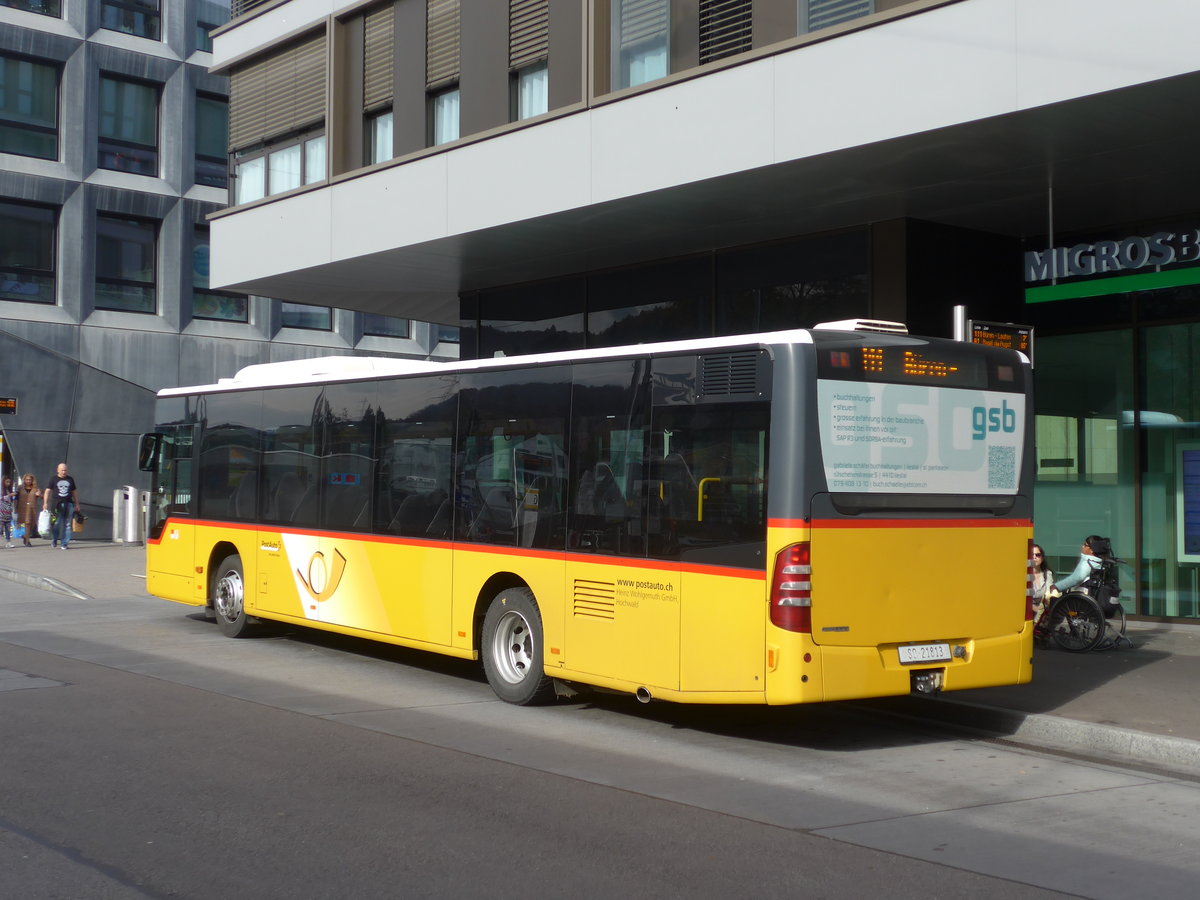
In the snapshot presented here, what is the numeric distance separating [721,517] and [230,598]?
26.2ft

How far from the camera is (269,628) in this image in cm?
1537

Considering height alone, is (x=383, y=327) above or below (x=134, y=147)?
below

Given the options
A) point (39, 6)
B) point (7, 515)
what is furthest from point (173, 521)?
point (39, 6)

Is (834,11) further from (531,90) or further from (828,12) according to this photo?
(531,90)

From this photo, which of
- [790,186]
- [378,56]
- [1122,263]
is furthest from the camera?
[378,56]

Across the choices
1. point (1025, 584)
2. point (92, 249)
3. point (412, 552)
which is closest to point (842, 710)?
point (1025, 584)

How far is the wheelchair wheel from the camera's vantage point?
13141 millimetres

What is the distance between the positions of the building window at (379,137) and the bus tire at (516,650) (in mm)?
10289

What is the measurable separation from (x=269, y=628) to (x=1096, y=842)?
35.3 feet

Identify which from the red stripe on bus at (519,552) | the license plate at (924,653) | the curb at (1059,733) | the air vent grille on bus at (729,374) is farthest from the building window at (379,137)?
the license plate at (924,653)

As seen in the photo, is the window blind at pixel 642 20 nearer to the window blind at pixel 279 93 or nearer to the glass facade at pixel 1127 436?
the glass facade at pixel 1127 436

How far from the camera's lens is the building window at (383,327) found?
4081 centimetres

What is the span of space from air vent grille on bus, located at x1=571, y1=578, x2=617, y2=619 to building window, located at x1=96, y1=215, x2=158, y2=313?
28136mm

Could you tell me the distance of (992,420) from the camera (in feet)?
31.3
